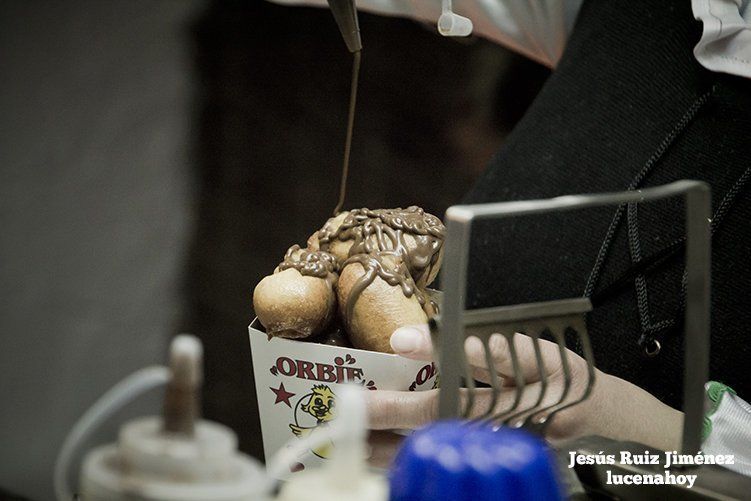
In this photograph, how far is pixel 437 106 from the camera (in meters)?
1.03

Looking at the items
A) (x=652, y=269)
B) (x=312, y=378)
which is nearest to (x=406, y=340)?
(x=312, y=378)

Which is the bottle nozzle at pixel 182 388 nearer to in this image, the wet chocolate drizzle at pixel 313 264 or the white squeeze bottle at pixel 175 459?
the white squeeze bottle at pixel 175 459

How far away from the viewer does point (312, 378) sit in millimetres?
681

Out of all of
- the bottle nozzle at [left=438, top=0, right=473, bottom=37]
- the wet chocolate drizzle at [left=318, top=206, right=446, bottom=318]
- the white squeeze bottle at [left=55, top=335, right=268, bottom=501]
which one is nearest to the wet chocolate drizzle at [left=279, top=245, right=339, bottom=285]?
the wet chocolate drizzle at [left=318, top=206, right=446, bottom=318]

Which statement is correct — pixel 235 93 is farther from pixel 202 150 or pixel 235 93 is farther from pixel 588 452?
pixel 588 452

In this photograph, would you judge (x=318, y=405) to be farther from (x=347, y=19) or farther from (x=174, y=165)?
(x=174, y=165)

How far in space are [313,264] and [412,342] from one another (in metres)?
0.14

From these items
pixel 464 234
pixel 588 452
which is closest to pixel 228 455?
pixel 464 234

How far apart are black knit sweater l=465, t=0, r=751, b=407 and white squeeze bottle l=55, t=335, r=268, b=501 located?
0.74m

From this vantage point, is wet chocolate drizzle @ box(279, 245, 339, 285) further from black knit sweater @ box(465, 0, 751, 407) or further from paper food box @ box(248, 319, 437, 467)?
black knit sweater @ box(465, 0, 751, 407)

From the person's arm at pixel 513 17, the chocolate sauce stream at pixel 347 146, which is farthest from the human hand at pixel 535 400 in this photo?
the person's arm at pixel 513 17

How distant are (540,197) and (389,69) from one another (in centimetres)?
29

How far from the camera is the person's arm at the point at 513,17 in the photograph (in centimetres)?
92

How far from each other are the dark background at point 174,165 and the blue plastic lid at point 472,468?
378 mm
